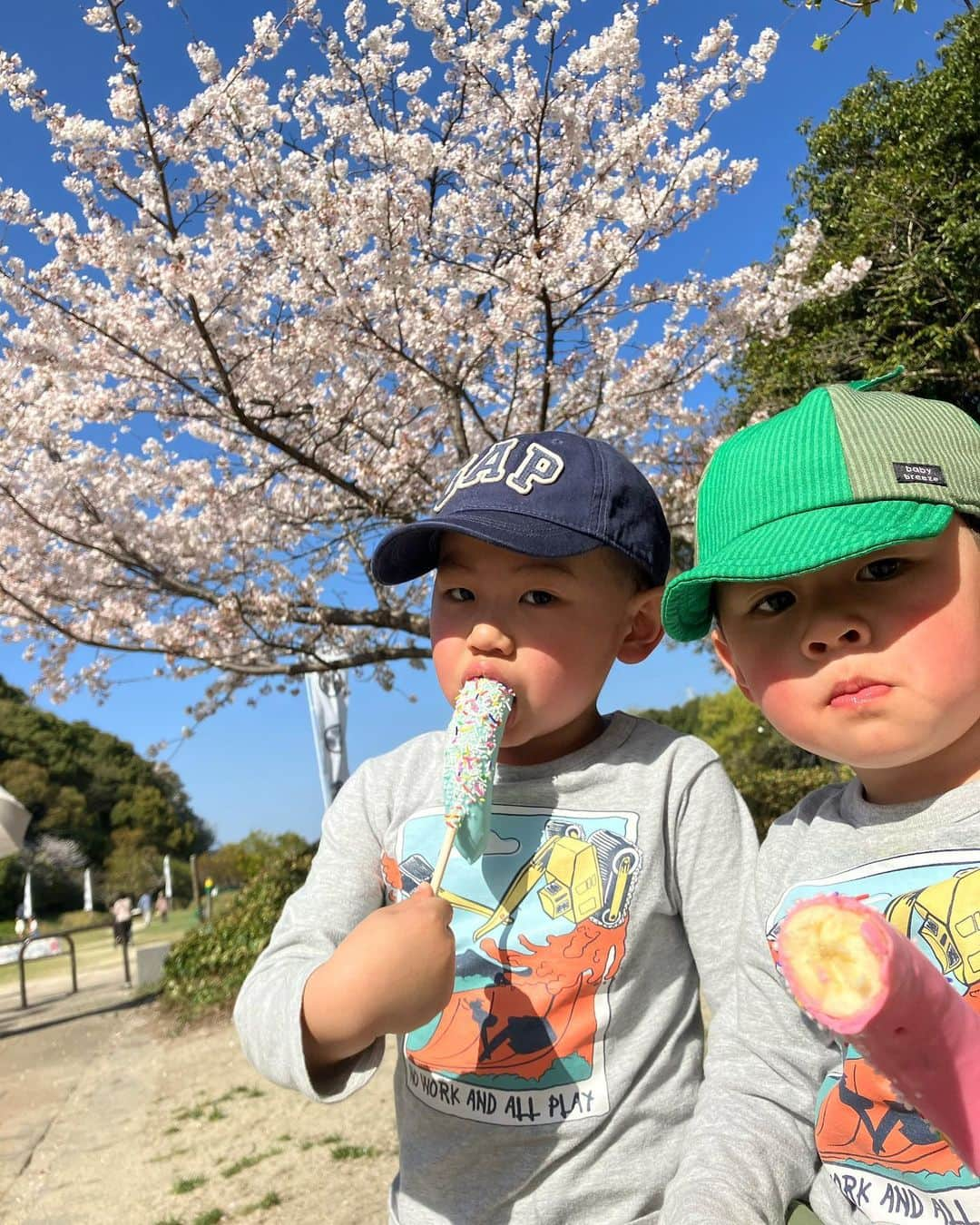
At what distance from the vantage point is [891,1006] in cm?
69

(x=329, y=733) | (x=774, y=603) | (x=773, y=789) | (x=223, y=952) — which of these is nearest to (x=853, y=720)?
(x=774, y=603)

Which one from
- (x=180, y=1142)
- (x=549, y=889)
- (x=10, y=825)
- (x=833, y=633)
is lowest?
(x=180, y=1142)

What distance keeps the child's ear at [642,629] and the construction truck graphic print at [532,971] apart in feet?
1.00

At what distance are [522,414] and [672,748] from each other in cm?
570

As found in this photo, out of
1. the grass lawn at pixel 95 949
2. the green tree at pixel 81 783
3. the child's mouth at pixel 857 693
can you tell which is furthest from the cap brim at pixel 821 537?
the green tree at pixel 81 783

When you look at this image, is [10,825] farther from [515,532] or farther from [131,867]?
[131,867]

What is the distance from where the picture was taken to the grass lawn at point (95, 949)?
14312 millimetres

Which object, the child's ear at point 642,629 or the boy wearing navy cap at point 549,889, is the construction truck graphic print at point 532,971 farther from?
the child's ear at point 642,629

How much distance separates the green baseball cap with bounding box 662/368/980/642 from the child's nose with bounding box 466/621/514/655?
11.6 inches

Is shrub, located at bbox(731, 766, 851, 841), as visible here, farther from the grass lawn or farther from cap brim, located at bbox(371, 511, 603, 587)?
cap brim, located at bbox(371, 511, 603, 587)

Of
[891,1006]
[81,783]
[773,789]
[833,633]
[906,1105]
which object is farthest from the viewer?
[81,783]

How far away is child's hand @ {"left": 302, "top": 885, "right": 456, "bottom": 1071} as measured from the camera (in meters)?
1.10

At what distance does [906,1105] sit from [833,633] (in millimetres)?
521

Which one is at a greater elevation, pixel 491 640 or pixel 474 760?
pixel 491 640
